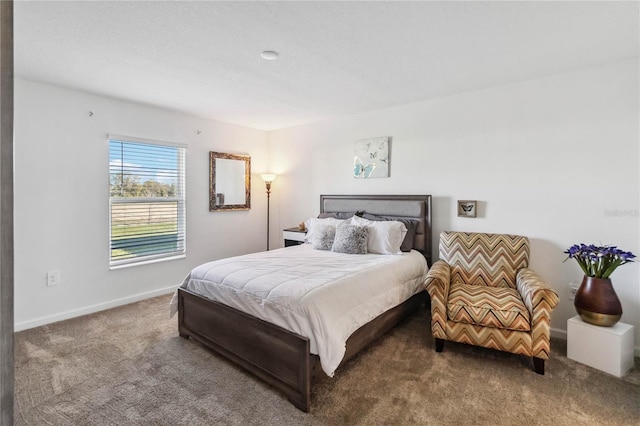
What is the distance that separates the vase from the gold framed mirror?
4272mm

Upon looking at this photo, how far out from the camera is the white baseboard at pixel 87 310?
121 inches

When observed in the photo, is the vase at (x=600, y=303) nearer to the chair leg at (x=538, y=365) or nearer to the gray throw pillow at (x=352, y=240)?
the chair leg at (x=538, y=365)

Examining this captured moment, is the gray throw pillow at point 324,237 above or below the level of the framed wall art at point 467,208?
below

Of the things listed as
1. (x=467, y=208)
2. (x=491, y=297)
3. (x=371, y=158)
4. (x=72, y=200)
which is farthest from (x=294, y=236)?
(x=491, y=297)

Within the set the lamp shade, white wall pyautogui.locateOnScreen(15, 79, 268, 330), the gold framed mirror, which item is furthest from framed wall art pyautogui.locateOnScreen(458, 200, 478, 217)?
white wall pyautogui.locateOnScreen(15, 79, 268, 330)

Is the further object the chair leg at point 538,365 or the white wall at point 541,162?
the white wall at point 541,162

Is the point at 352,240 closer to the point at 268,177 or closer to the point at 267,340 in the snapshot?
the point at 267,340

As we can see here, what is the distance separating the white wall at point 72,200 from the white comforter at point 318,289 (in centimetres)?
137

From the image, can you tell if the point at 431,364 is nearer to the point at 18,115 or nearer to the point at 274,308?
the point at 274,308

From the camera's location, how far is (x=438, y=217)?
12.0 ft

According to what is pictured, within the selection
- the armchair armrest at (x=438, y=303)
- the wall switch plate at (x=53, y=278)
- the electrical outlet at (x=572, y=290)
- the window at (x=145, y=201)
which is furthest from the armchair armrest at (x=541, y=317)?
the wall switch plate at (x=53, y=278)

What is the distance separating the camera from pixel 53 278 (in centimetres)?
324

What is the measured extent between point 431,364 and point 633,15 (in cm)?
269

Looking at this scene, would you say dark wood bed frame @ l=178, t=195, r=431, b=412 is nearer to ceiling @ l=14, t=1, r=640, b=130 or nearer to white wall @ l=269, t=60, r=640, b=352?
white wall @ l=269, t=60, r=640, b=352
